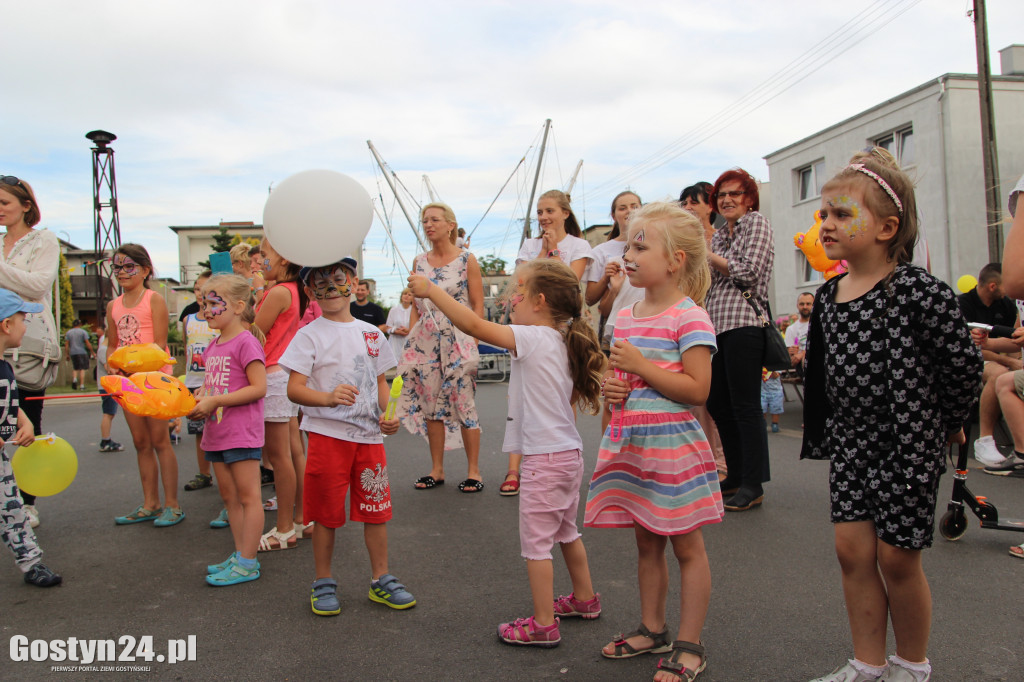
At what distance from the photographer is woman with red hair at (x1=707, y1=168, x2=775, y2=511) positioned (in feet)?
15.7

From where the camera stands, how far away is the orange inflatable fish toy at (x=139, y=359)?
3881 millimetres

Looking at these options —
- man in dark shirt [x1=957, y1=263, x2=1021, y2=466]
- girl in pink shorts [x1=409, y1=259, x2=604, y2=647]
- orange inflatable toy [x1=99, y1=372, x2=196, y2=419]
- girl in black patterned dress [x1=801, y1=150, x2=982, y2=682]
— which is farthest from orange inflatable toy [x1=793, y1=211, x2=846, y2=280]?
orange inflatable toy [x1=99, y1=372, x2=196, y2=419]

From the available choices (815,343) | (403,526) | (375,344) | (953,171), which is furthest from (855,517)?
(953,171)

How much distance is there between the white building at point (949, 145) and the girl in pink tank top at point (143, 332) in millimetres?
21132

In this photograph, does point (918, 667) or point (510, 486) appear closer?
point (918, 667)

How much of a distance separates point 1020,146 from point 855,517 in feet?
91.8

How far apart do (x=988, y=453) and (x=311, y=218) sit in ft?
18.7

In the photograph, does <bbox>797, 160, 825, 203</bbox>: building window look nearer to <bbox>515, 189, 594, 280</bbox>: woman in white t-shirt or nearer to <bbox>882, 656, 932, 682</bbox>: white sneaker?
<bbox>515, 189, 594, 280</bbox>: woman in white t-shirt

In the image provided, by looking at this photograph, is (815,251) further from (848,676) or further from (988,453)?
(848,676)

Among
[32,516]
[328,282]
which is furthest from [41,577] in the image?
[328,282]

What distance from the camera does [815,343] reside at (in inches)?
103

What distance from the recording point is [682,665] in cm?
253

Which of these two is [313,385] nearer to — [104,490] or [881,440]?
[881,440]

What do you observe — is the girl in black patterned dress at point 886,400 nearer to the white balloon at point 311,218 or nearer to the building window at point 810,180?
the white balloon at point 311,218
